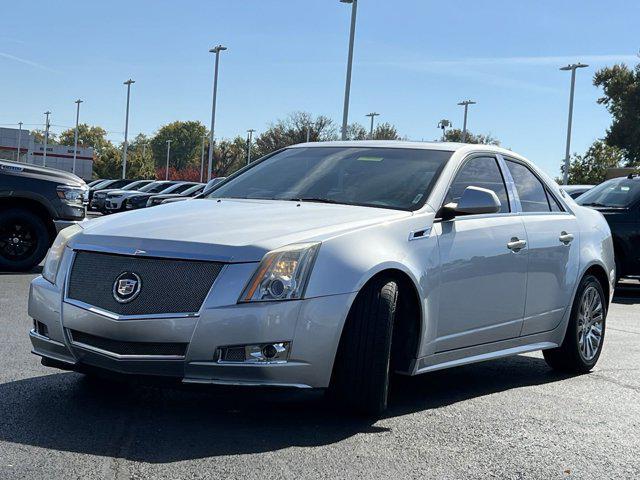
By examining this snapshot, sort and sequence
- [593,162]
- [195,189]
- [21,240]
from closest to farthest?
[21,240]
[195,189]
[593,162]

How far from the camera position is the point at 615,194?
14383 mm

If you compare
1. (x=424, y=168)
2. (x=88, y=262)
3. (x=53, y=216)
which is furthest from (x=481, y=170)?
(x=53, y=216)

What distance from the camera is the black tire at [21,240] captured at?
1274 cm

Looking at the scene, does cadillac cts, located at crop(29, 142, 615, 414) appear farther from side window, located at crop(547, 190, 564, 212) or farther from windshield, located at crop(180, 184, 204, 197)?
windshield, located at crop(180, 184, 204, 197)

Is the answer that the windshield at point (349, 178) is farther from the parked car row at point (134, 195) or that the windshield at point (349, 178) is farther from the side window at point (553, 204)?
the parked car row at point (134, 195)

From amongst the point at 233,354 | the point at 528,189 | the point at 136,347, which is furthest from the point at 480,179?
the point at 136,347

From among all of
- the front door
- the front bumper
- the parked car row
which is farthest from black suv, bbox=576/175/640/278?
the parked car row

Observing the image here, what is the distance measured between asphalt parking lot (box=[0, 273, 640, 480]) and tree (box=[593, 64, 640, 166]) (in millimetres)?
43540

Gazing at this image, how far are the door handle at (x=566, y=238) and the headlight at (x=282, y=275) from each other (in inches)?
106

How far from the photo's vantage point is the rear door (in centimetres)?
643

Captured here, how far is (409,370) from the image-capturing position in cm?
537

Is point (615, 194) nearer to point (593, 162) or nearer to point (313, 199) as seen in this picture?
point (313, 199)

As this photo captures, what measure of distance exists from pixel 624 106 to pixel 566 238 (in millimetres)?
43711

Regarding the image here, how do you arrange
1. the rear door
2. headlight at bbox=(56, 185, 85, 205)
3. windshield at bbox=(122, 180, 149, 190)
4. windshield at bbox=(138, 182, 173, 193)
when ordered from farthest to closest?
windshield at bbox=(122, 180, 149, 190) < windshield at bbox=(138, 182, 173, 193) < headlight at bbox=(56, 185, 85, 205) < the rear door
